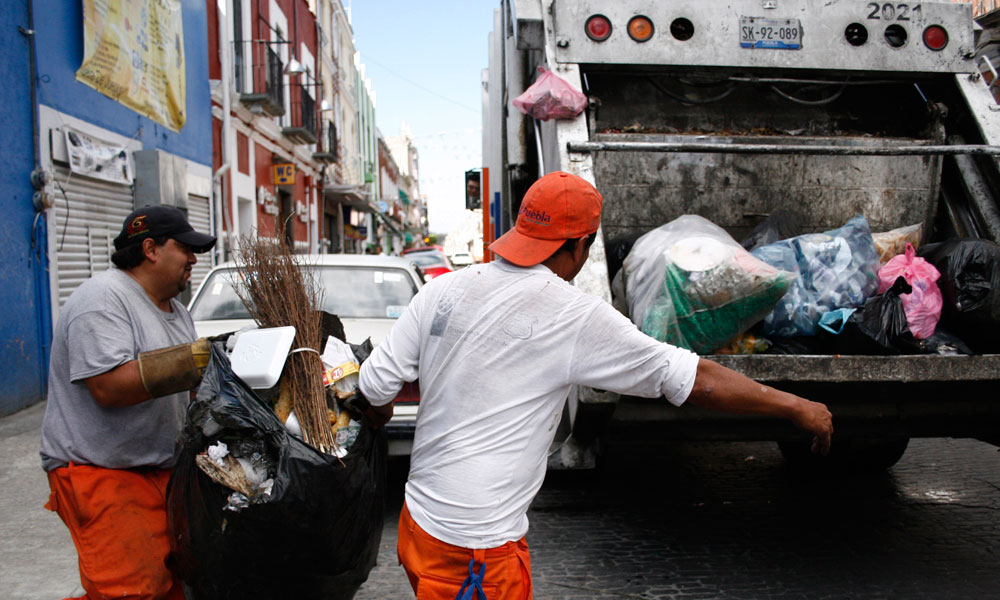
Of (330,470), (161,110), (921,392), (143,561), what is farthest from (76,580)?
(161,110)

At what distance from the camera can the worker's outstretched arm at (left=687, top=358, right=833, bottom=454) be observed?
5.99ft

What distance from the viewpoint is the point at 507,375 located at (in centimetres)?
181

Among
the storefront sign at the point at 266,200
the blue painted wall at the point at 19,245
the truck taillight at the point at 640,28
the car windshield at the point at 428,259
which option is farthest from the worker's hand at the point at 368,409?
the car windshield at the point at 428,259

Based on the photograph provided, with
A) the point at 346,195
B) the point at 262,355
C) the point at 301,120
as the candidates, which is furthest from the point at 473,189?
the point at 346,195

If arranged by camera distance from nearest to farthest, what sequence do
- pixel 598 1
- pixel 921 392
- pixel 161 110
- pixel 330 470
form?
pixel 330 470 < pixel 921 392 < pixel 598 1 < pixel 161 110

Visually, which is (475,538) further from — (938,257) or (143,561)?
(938,257)

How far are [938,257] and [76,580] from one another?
386cm

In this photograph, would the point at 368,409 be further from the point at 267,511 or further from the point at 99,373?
the point at 99,373

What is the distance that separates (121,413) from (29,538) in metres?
2.35

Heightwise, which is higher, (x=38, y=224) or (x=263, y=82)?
(x=263, y=82)

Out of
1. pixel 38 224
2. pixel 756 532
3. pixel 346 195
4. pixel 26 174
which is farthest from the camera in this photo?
pixel 346 195

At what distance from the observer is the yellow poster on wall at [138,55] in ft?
26.9

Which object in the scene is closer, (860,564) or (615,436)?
(615,436)

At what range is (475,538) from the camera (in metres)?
1.80
